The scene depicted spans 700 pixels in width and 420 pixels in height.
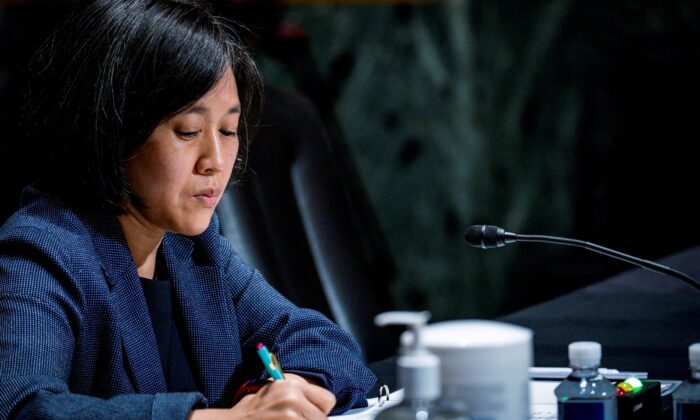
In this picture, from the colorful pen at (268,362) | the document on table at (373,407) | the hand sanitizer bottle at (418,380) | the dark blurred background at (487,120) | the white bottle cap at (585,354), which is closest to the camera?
the hand sanitizer bottle at (418,380)

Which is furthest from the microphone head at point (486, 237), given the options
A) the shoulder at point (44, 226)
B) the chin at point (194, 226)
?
the shoulder at point (44, 226)

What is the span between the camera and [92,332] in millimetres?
1149

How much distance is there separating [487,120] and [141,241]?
3029 millimetres

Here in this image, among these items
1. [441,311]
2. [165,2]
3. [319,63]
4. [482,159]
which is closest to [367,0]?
[319,63]

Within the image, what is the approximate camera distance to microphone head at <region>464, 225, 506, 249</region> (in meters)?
1.19

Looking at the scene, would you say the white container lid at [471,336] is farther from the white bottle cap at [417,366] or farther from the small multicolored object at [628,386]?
the small multicolored object at [628,386]

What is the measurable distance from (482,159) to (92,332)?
3.16m

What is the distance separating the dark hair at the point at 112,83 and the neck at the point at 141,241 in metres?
0.04

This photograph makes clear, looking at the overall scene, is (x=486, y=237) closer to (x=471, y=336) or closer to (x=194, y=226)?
(x=194, y=226)

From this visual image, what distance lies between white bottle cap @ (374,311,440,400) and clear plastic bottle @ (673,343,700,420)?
0.33m

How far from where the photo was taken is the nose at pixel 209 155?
1.20m

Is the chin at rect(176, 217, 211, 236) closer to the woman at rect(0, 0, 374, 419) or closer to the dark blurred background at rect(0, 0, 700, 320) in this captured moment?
the woman at rect(0, 0, 374, 419)

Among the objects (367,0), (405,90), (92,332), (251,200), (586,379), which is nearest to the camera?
(586,379)

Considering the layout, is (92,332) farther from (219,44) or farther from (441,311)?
(441,311)
